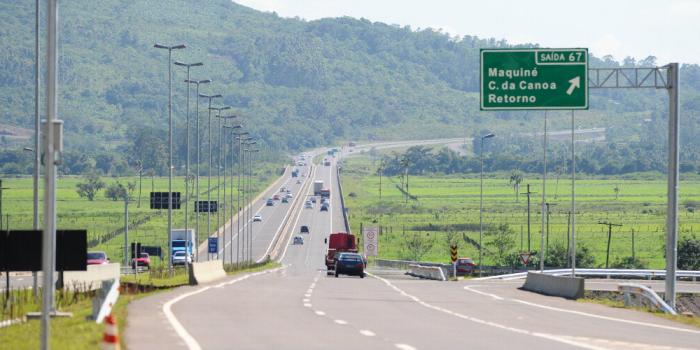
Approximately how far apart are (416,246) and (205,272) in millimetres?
87137

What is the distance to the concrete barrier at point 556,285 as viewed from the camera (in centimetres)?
4938

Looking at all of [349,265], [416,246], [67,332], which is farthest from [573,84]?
[416,246]

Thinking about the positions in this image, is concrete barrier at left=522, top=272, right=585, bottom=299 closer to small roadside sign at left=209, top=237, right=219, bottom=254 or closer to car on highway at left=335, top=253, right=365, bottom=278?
car on highway at left=335, top=253, right=365, bottom=278

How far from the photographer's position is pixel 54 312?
29266mm

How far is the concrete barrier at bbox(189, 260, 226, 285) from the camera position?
53.8 m

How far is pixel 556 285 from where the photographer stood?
52.5 meters

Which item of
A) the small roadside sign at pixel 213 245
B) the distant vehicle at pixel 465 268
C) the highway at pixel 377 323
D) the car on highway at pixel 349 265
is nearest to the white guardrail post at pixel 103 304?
the highway at pixel 377 323

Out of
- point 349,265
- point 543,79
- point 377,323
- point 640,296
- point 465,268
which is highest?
point 543,79

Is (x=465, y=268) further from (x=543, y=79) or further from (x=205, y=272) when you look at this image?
(x=543, y=79)

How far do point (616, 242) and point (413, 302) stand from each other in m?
110

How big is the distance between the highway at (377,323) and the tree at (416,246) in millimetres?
91565

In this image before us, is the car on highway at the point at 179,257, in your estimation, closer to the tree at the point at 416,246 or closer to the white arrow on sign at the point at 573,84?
the tree at the point at 416,246

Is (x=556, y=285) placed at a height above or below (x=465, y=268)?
above

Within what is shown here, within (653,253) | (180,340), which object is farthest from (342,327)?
(653,253)
